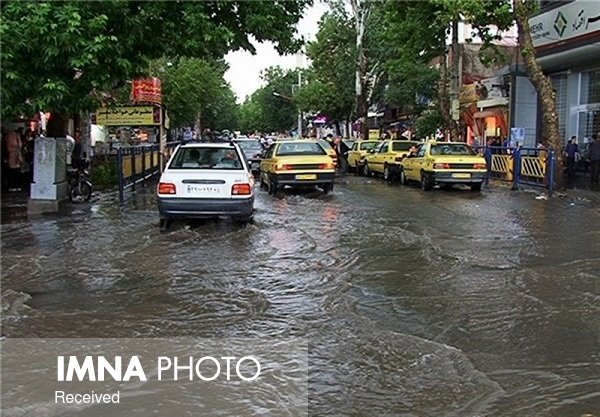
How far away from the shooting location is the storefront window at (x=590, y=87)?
2452cm

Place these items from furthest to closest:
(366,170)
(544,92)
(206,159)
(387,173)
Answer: (366,170)
(387,173)
(544,92)
(206,159)

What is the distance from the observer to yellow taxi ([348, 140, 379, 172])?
1262 inches

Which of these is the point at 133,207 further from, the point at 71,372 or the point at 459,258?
the point at 71,372

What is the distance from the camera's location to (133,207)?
17.5m

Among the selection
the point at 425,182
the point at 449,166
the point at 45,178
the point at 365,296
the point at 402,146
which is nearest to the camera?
the point at 365,296

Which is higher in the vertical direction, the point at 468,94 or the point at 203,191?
the point at 468,94

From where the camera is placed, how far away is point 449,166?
847 inches

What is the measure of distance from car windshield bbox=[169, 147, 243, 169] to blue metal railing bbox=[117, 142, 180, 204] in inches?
206

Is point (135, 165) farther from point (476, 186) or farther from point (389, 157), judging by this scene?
point (476, 186)

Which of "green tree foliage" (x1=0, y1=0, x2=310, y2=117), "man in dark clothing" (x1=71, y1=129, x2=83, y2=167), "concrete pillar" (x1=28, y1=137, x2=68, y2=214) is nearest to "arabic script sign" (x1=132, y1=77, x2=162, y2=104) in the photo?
"man in dark clothing" (x1=71, y1=129, x2=83, y2=167)

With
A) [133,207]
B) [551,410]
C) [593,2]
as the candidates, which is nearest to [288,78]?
[593,2]

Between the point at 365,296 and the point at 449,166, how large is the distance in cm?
1390

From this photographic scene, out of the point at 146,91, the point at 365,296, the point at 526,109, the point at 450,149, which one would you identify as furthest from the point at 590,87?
the point at 365,296

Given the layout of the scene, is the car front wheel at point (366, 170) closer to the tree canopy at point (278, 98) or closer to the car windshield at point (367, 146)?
the car windshield at point (367, 146)
